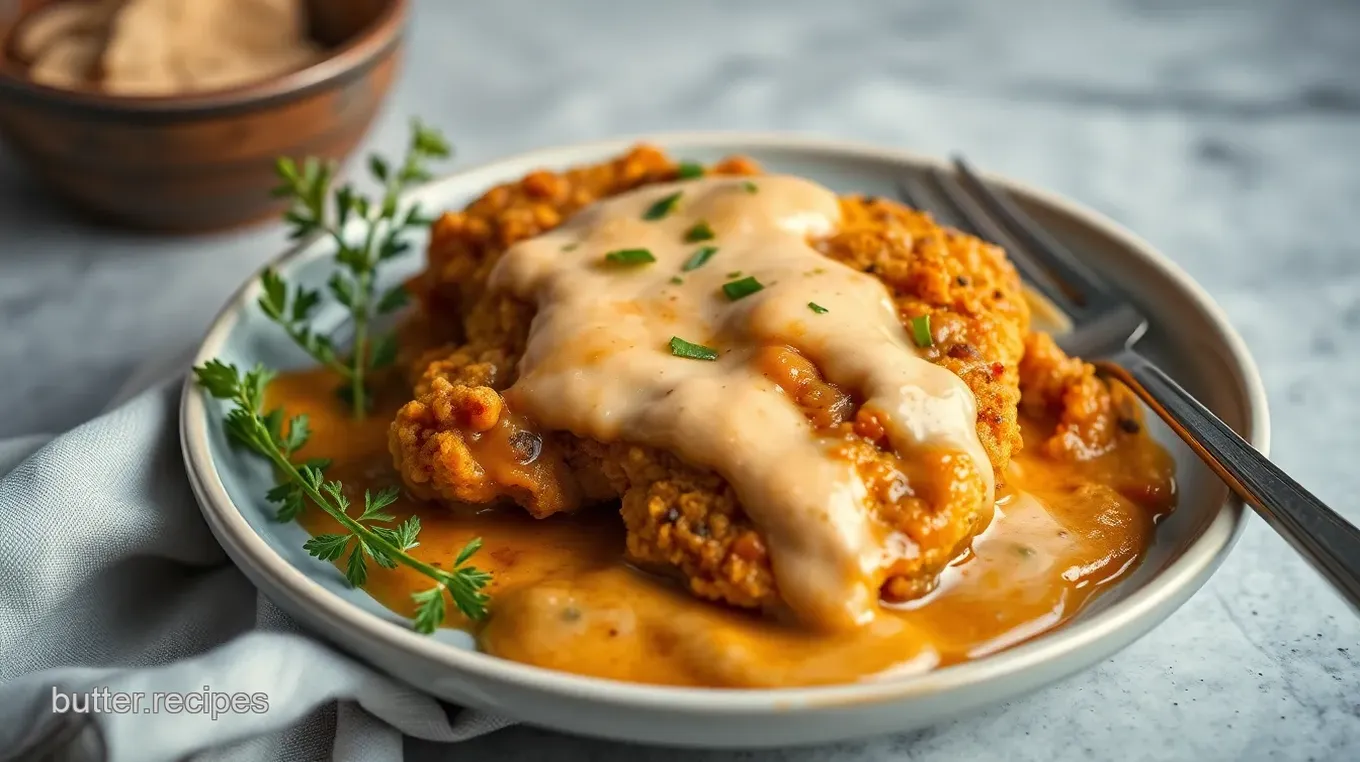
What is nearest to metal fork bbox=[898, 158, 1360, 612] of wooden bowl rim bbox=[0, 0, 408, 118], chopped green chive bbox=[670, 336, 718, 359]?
chopped green chive bbox=[670, 336, 718, 359]

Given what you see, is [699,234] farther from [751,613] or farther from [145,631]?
[145,631]

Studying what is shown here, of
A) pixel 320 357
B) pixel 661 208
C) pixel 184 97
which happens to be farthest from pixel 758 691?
pixel 184 97

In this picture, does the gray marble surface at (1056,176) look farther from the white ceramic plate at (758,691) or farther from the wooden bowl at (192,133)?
the white ceramic plate at (758,691)

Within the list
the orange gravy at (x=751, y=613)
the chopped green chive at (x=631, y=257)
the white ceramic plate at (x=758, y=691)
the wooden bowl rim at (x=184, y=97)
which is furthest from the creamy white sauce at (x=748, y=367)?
the wooden bowl rim at (x=184, y=97)

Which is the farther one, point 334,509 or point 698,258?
point 698,258

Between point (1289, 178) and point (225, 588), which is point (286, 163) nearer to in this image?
point (225, 588)
